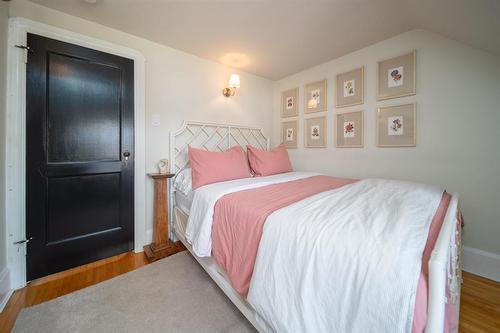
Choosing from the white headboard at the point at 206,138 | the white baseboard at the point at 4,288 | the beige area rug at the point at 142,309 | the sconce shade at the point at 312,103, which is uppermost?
the sconce shade at the point at 312,103

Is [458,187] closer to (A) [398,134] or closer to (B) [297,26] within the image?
(A) [398,134]

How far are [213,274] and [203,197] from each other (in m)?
0.55

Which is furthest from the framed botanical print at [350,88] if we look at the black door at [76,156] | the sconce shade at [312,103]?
the black door at [76,156]

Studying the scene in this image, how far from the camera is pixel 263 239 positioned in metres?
0.95

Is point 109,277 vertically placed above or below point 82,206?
below

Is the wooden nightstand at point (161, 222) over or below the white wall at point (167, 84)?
below

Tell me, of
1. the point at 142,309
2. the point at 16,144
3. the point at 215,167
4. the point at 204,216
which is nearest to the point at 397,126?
the point at 215,167

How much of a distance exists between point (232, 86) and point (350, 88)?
4.87 ft

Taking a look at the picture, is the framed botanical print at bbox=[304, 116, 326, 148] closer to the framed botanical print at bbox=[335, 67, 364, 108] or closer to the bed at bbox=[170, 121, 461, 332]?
the framed botanical print at bbox=[335, 67, 364, 108]

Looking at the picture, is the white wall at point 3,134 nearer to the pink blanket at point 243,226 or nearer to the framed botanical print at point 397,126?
the pink blanket at point 243,226

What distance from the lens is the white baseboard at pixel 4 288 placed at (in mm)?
1306

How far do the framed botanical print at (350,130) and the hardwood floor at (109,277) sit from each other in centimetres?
154

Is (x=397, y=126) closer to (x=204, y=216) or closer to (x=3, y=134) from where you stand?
(x=204, y=216)

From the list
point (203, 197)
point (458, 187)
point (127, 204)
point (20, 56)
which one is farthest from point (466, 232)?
point (20, 56)
